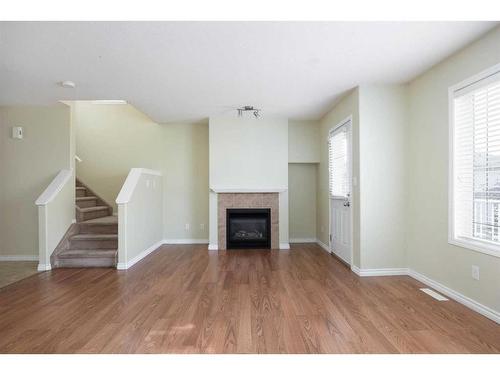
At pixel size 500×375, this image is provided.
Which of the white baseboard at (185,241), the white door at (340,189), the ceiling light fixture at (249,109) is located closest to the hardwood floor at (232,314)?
the white door at (340,189)

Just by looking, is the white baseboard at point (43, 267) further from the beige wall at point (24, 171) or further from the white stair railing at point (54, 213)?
the beige wall at point (24, 171)

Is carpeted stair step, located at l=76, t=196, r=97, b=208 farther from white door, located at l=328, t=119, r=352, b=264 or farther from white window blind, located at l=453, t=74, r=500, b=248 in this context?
white window blind, located at l=453, t=74, r=500, b=248

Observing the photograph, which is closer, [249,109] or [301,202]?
[249,109]

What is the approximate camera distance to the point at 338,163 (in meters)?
4.23

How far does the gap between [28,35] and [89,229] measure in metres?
3.02

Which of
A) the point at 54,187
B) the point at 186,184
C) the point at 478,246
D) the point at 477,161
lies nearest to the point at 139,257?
the point at 54,187

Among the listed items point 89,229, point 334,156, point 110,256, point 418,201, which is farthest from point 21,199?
point 418,201

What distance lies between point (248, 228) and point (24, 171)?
12.6 ft

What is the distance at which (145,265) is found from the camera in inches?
152

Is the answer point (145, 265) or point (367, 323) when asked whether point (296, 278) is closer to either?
point (367, 323)

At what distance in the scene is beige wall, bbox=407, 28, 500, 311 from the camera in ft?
7.41

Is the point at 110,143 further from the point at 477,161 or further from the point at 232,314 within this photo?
the point at 477,161

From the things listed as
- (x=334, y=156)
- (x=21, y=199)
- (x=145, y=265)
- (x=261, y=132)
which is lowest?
(x=145, y=265)

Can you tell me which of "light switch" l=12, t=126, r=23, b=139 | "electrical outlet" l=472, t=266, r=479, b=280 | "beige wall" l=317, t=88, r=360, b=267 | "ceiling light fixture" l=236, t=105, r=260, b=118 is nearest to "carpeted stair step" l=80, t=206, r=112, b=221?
"light switch" l=12, t=126, r=23, b=139
